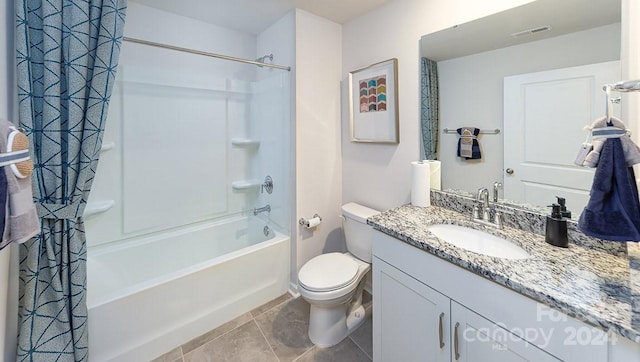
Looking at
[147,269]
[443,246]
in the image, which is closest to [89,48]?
[147,269]

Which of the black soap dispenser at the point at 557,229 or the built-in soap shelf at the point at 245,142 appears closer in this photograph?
the black soap dispenser at the point at 557,229

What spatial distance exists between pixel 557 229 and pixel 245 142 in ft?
7.56

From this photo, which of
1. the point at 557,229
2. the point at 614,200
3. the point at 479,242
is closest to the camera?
the point at 614,200

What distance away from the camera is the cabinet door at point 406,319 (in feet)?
3.51

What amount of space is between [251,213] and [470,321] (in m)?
2.12

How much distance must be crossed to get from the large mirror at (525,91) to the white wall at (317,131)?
827 mm

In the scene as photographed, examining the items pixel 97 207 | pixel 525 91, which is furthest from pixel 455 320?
pixel 97 207

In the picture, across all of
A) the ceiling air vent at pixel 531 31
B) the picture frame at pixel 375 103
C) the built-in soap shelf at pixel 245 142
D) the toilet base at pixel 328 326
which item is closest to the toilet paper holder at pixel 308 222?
the toilet base at pixel 328 326

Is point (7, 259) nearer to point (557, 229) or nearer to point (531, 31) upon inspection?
point (557, 229)

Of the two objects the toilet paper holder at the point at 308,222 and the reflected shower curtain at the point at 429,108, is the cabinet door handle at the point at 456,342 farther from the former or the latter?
the toilet paper holder at the point at 308,222

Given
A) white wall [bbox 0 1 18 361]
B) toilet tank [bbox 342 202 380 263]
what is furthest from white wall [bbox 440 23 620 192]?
white wall [bbox 0 1 18 361]

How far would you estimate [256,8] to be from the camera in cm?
201

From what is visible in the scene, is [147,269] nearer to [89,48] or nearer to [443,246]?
[89,48]

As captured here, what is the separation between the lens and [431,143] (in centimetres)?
169
